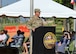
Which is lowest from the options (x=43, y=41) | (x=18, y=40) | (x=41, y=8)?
(x=18, y=40)

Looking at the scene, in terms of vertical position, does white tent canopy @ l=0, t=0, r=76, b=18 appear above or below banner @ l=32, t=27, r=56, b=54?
above

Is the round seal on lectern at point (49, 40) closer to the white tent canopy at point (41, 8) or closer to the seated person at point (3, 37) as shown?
the white tent canopy at point (41, 8)

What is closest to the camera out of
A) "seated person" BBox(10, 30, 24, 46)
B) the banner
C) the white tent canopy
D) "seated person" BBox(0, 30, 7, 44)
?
the banner

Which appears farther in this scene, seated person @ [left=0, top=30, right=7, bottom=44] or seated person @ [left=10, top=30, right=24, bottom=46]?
seated person @ [left=0, top=30, right=7, bottom=44]

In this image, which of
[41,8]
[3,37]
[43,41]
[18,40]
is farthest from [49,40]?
[3,37]

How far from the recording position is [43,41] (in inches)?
218

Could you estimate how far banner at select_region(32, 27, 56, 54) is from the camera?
18.0ft

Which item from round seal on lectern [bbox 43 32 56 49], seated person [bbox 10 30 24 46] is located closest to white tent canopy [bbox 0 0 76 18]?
seated person [bbox 10 30 24 46]

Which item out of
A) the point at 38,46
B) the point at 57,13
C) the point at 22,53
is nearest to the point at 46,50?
the point at 38,46

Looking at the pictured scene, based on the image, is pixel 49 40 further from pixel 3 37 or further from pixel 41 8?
pixel 3 37

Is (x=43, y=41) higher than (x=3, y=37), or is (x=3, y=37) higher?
(x=43, y=41)

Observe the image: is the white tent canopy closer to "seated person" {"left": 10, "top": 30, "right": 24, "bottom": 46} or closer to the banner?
"seated person" {"left": 10, "top": 30, "right": 24, "bottom": 46}

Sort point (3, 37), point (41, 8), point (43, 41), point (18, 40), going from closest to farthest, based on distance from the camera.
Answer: point (43, 41), point (41, 8), point (18, 40), point (3, 37)

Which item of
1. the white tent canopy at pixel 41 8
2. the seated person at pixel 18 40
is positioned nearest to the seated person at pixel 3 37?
the seated person at pixel 18 40
